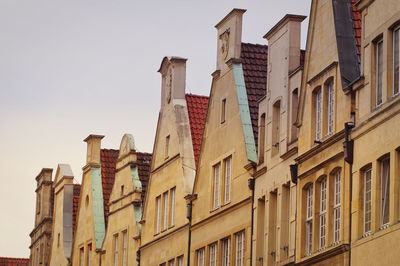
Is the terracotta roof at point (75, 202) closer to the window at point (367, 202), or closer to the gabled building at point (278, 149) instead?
the gabled building at point (278, 149)

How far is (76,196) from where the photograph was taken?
67.4m

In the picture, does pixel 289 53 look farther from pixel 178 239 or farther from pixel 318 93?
pixel 178 239

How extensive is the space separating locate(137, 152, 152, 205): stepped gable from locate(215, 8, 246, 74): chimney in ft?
33.7

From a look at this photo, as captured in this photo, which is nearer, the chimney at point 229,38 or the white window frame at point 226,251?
the white window frame at point 226,251

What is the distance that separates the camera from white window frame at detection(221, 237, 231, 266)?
4356cm

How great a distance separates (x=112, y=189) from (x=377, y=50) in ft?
85.9

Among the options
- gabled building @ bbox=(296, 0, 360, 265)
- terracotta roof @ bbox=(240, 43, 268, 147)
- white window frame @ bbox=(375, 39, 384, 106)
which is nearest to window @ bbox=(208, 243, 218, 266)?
terracotta roof @ bbox=(240, 43, 268, 147)

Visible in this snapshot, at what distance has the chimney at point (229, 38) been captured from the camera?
45.1 metres

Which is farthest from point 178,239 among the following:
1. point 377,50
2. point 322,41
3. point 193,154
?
point 377,50

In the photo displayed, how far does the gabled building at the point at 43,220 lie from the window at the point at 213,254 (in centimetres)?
2527

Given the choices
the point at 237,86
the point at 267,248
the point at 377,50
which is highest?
the point at 237,86

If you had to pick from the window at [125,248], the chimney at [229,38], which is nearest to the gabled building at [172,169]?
the window at [125,248]

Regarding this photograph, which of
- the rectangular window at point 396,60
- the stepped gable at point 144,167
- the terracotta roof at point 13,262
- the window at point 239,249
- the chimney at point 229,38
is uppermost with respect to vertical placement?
the terracotta roof at point 13,262

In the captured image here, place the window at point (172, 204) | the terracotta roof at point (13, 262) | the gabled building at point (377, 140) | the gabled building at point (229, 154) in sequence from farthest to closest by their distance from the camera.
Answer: the terracotta roof at point (13, 262) < the window at point (172, 204) < the gabled building at point (229, 154) < the gabled building at point (377, 140)
